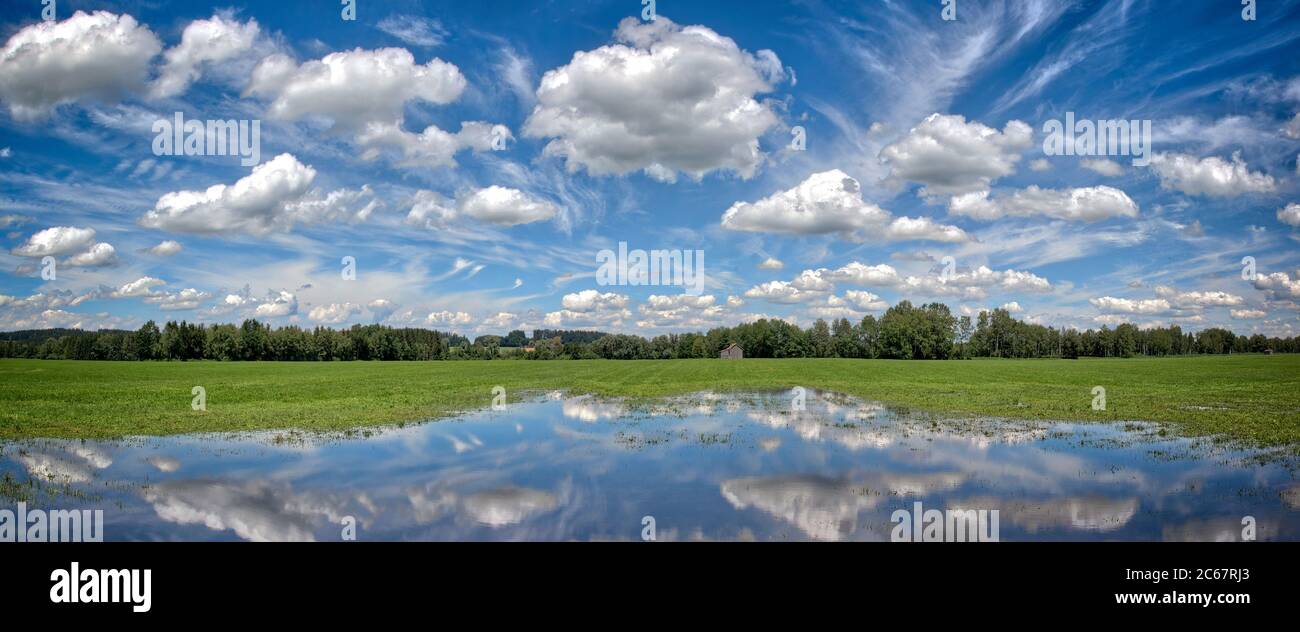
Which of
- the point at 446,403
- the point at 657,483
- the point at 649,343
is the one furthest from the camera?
the point at 649,343

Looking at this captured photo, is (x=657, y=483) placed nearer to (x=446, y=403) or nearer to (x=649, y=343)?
(x=446, y=403)

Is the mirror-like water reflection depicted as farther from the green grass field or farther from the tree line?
the tree line

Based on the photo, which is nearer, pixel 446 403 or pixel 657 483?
pixel 657 483

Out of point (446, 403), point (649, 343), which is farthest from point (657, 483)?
point (649, 343)

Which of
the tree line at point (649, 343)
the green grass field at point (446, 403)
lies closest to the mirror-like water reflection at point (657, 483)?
the green grass field at point (446, 403)

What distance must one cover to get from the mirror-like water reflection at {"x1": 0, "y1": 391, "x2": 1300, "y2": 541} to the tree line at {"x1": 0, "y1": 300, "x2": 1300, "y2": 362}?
14500 centimetres

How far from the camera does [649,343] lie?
625 ft

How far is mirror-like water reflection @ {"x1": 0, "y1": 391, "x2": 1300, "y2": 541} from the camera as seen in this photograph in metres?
11.8

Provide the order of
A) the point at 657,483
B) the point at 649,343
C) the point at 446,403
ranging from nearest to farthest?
1. the point at 657,483
2. the point at 446,403
3. the point at 649,343

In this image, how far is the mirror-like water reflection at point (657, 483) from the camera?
11812 mm

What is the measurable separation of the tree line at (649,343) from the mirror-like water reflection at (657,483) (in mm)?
144999

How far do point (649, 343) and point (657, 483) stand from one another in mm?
175230

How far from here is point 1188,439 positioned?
21.9 meters

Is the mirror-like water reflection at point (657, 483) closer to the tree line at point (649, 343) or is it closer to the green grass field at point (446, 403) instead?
the green grass field at point (446, 403)
